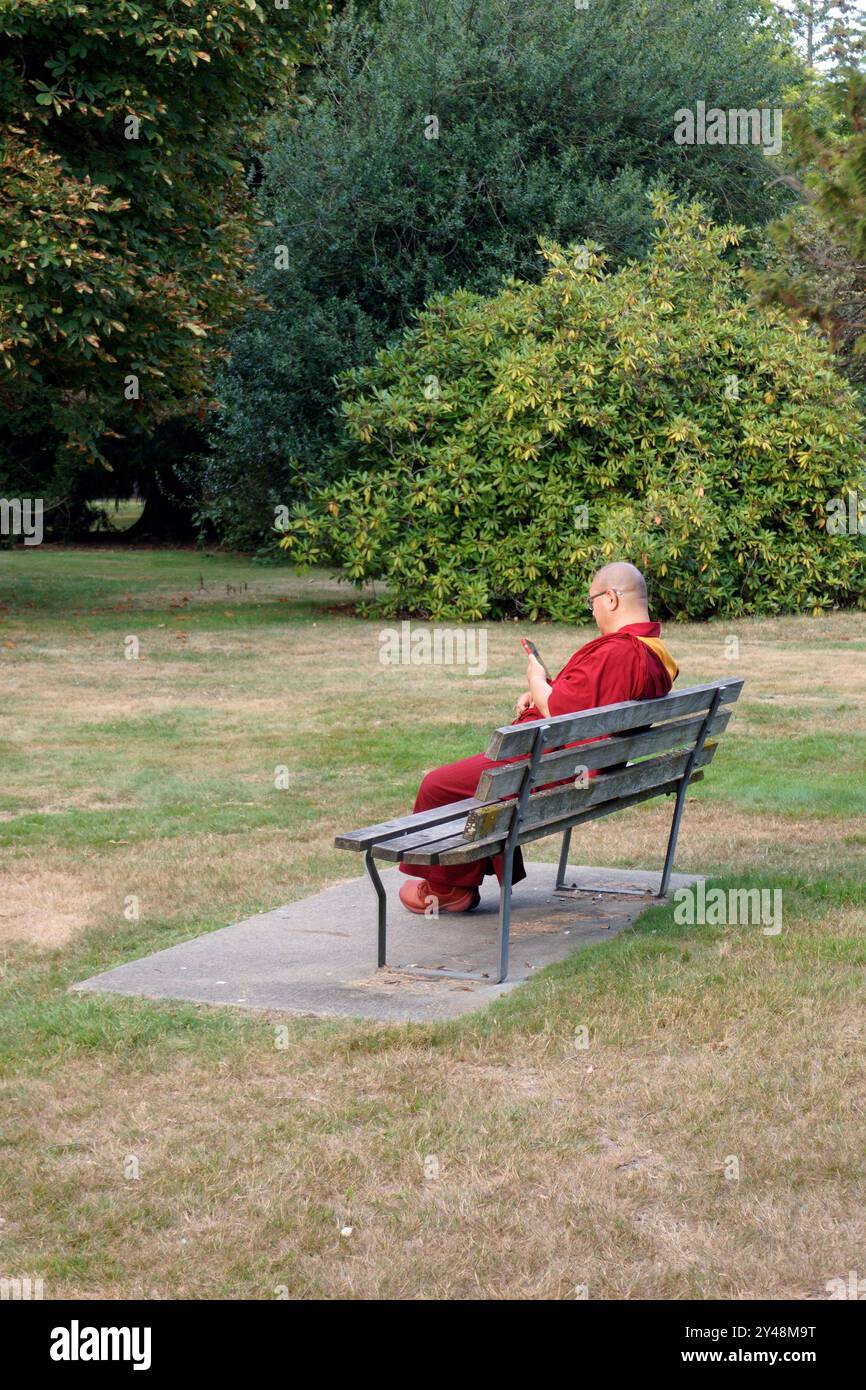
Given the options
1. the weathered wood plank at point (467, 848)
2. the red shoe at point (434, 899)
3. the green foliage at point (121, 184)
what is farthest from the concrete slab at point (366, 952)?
the green foliage at point (121, 184)

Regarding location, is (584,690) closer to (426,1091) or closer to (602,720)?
(602,720)

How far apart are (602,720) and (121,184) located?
501 inches

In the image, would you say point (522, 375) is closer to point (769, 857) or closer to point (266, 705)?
point (266, 705)

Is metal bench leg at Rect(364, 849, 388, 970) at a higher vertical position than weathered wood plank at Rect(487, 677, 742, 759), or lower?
lower

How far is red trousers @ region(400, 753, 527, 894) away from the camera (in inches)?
254

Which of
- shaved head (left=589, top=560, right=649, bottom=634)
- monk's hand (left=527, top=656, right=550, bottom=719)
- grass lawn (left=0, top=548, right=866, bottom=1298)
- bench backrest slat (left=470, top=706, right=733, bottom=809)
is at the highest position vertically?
shaved head (left=589, top=560, right=649, bottom=634)

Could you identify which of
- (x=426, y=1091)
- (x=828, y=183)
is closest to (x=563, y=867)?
(x=426, y=1091)

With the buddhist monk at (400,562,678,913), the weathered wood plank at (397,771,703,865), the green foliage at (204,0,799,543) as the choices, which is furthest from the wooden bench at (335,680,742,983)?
the green foliage at (204,0,799,543)

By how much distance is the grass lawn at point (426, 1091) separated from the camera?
3.65m

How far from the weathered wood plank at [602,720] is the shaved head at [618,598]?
1.12ft

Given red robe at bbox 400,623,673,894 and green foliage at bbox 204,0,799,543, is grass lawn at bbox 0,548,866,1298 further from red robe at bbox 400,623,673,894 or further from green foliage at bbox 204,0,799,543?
green foliage at bbox 204,0,799,543

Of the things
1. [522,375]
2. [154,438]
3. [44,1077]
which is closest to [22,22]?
[522,375]

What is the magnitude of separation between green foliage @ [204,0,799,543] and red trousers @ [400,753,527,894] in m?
15.4

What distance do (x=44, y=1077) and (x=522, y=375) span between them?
14802mm
